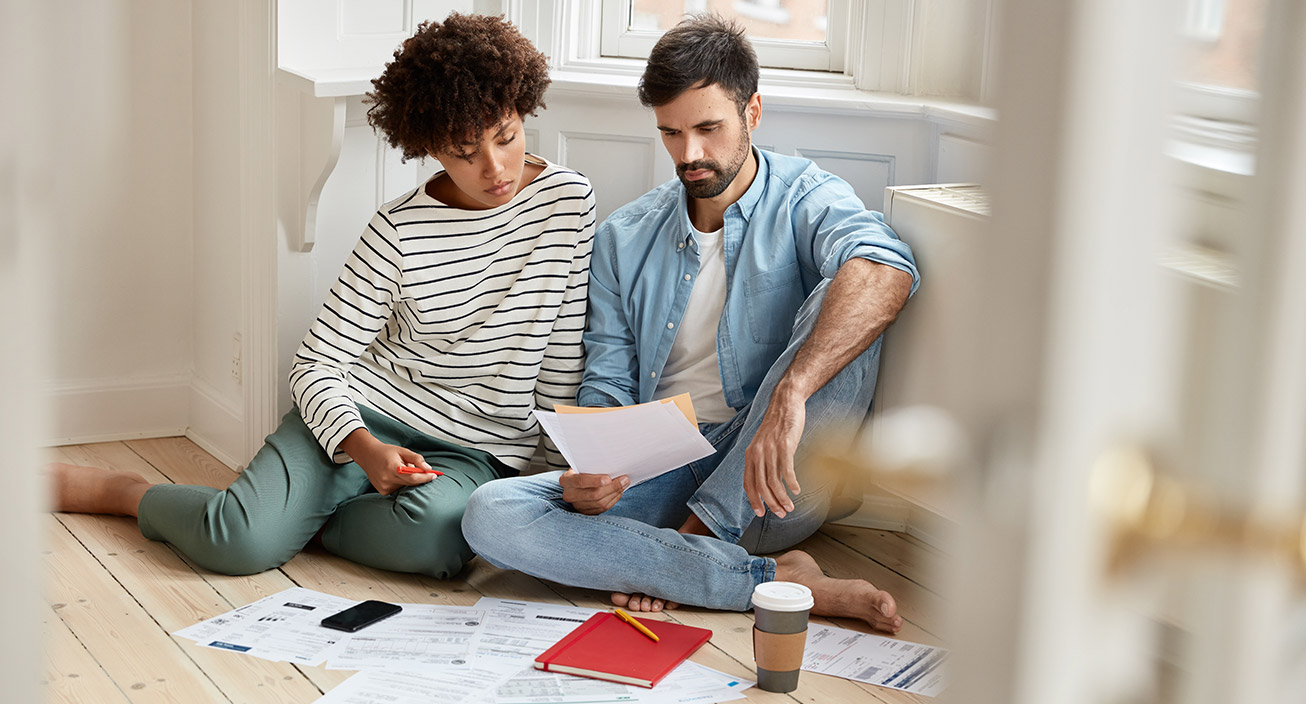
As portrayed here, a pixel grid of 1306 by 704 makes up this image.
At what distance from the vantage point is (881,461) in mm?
379

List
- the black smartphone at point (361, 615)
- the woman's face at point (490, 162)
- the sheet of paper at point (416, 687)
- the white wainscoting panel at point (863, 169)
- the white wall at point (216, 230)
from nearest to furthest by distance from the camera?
the sheet of paper at point (416, 687), the black smartphone at point (361, 615), the woman's face at point (490, 162), the white wainscoting panel at point (863, 169), the white wall at point (216, 230)

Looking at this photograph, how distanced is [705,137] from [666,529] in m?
0.65

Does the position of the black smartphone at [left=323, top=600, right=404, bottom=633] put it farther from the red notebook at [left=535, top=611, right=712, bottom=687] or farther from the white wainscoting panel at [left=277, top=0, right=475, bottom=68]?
the white wainscoting panel at [left=277, top=0, right=475, bottom=68]

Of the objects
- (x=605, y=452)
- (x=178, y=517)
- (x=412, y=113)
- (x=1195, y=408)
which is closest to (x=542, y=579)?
(x=605, y=452)

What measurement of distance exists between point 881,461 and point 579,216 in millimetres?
1833

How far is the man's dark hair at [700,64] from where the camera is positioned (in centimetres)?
201

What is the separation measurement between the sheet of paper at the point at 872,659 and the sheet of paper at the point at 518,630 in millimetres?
360

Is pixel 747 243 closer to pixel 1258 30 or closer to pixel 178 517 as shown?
pixel 178 517

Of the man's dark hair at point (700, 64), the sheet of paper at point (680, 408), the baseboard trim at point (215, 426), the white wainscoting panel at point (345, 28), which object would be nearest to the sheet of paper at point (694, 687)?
the sheet of paper at point (680, 408)

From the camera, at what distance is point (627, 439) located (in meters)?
1.82

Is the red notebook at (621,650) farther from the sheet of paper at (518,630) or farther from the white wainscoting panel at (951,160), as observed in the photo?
the white wainscoting panel at (951,160)

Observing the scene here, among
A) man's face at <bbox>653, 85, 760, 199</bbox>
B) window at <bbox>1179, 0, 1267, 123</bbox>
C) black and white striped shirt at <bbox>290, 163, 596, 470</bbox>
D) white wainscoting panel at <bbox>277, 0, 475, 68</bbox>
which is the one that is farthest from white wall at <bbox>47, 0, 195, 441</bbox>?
window at <bbox>1179, 0, 1267, 123</bbox>

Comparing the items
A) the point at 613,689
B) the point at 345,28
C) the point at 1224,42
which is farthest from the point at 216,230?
the point at 1224,42

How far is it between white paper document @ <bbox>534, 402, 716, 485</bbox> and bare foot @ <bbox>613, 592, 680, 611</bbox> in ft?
0.67
